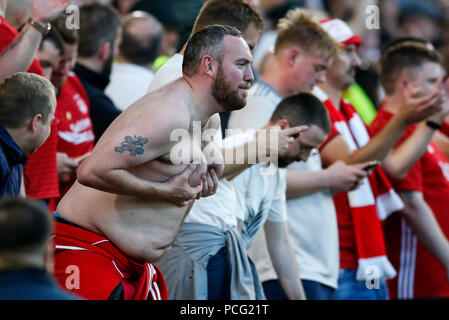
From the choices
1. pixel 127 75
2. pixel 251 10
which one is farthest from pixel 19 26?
pixel 251 10

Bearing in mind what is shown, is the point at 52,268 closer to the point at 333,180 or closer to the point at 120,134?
the point at 120,134

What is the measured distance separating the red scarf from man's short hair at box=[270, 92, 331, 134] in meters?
1.38

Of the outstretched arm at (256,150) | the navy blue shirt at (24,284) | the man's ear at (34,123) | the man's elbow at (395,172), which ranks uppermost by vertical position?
the man's ear at (34,123)

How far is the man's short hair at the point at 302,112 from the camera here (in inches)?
171

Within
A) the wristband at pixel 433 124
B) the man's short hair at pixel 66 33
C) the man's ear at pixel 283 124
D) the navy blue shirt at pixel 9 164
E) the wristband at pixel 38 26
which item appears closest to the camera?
the navy blue shirt at pixel 9 164

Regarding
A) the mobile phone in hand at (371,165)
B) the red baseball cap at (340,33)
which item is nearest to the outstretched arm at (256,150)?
the mobile phone in hand at (371,165)

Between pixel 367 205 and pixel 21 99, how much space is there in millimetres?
2417

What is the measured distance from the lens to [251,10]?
4230 mm

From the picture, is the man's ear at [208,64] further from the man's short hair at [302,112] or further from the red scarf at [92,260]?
the man's short hair at [302,112]

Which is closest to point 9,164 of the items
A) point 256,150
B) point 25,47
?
point 25,47

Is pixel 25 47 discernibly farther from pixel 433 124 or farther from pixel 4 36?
pixel 433 124

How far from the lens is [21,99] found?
11.7 feet
